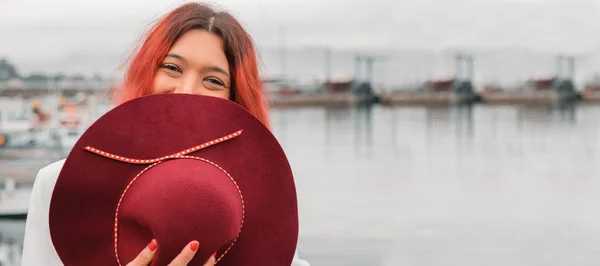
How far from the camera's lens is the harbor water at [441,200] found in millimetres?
13773

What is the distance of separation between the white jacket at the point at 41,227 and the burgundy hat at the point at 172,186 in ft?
0.37

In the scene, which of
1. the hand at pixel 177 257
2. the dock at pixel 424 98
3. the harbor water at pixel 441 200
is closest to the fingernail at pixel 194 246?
the hand at pixel 177 257

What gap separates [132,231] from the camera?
2.59ft

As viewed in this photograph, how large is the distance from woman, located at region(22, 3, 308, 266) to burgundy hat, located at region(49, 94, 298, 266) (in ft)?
0.36

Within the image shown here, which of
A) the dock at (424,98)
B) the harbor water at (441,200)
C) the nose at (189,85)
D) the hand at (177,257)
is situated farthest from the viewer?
the dock at (424,98)

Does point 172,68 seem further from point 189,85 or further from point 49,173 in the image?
point 49,173

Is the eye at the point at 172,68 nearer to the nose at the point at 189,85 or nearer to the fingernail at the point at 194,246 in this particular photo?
the nose at the point at 189,85

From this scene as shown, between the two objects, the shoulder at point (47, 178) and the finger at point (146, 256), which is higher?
the shoulder at point (47, 178)

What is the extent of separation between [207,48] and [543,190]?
22583 millimetres

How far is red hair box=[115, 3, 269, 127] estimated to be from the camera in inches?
37.7

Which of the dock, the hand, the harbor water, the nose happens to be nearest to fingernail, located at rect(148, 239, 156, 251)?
the hand

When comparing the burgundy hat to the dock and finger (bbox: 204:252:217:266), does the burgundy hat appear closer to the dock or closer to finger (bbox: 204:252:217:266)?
finger (bbox: 204:252:217:266)

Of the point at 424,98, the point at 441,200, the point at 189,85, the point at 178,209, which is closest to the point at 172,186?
the point at 178,209

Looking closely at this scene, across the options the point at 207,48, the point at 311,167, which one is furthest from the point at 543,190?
the point at 207,48
